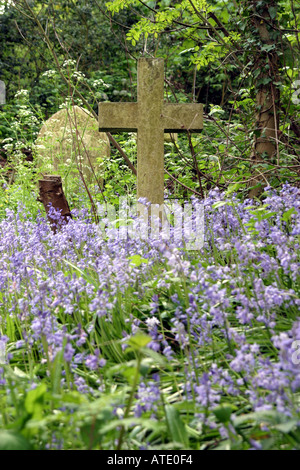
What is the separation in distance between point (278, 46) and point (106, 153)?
4.59 m

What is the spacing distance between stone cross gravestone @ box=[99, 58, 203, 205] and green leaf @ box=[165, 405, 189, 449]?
2.97 meters

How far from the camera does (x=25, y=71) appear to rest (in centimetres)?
1434

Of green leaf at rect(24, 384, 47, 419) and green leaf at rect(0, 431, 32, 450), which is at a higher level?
green leaf at rect(24, 384, 47, 419)

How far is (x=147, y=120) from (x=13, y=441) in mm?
3566

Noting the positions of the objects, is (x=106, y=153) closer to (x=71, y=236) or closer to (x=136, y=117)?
(x=136, y=117)

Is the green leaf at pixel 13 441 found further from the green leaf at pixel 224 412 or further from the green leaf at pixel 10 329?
the green leaf at pixel 10 329

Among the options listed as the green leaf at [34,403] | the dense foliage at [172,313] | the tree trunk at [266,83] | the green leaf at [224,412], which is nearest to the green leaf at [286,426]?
the dense foliage at [172,313]

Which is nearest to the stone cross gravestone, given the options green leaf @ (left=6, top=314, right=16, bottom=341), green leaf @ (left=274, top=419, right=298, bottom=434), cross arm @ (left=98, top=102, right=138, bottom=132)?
cross arm @ (left=98, top=102, right=138, bottom=132)

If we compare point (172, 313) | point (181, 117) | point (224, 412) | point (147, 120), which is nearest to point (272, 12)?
point (181, 117)

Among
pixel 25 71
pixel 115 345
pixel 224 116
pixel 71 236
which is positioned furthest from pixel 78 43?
pixel 115 345

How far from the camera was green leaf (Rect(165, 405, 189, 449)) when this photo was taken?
69.7 inches

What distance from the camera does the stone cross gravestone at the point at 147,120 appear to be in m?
4.65

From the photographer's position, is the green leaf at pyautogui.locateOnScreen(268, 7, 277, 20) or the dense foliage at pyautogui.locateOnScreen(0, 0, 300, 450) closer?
the dense foliage at pyautogui.locateOnScreen(0, 0, 300, 450)

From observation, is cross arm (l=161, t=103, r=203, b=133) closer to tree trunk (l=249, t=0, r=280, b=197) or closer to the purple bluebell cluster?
tree trunk (l=249, t=0, r=280, b=197)
